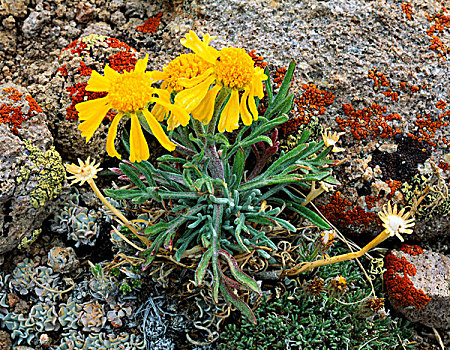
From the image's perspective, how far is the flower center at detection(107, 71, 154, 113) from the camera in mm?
1767

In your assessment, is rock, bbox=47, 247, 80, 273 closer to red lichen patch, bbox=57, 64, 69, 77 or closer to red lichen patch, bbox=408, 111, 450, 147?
red lichen patch, bbox=57, 64, 69, 77

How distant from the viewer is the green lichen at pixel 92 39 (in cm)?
279

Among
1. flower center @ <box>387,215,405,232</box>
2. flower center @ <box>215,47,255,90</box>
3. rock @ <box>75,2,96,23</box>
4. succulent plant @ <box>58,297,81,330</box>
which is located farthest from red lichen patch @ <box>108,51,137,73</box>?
flower center @ <box>387,215,405,232</box>

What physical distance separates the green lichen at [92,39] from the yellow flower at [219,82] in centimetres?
121

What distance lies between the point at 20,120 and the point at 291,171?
169 centimetres

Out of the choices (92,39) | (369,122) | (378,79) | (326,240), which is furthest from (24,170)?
(378,79)

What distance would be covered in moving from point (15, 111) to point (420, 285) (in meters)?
2.70

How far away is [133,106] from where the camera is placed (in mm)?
1777

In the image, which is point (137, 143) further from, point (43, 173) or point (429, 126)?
point (429, 126)

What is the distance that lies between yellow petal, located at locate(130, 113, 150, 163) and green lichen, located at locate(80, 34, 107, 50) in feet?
4.11

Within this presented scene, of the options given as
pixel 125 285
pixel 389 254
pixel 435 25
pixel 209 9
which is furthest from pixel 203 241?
pixel 435 25

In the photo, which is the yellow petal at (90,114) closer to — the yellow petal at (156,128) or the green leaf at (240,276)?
the yellow petal at (156,128)

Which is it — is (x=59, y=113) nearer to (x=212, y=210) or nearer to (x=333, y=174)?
(x=212, y=210)

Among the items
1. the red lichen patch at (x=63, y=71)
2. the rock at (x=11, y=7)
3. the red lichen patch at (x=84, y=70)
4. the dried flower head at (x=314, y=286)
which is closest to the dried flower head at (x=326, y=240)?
the dried flower head at (x=314, y=286)
